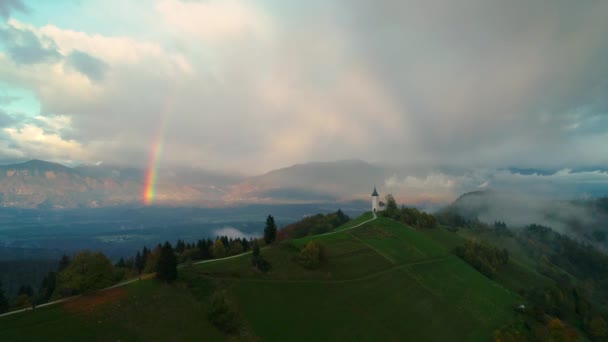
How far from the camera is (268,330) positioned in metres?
52.7

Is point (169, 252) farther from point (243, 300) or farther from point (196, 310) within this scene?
point (243, 300)

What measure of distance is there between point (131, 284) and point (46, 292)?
141ft

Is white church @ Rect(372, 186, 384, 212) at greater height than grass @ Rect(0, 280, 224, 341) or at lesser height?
greater

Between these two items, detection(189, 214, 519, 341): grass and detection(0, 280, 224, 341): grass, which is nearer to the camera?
detection(0, 280, 224, 341): grass

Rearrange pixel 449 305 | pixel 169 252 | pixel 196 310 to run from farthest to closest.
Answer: pixel 449 305 → pixel 169 252 → pixel 196 310

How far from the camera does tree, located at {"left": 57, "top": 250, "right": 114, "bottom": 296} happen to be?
51188 mm

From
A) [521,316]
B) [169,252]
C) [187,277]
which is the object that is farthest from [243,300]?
[521,316]

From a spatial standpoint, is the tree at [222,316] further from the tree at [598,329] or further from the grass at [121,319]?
the tree at [598,329]

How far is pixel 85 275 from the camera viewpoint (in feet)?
172

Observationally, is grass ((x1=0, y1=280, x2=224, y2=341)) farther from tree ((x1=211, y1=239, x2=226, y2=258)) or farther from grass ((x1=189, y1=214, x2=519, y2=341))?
tree ((x1=211, y1=239, x2=226, y2=258))

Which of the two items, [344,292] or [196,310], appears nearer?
[196,310]

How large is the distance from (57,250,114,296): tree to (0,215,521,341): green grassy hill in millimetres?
2692

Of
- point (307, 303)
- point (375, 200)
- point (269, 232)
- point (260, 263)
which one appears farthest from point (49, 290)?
point (375, 200)

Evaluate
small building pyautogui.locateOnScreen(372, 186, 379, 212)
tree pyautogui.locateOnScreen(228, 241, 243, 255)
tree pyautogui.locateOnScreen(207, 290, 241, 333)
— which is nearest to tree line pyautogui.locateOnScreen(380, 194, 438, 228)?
small building pyautogui.locateOnScreen(372, 186, 379, 212)
